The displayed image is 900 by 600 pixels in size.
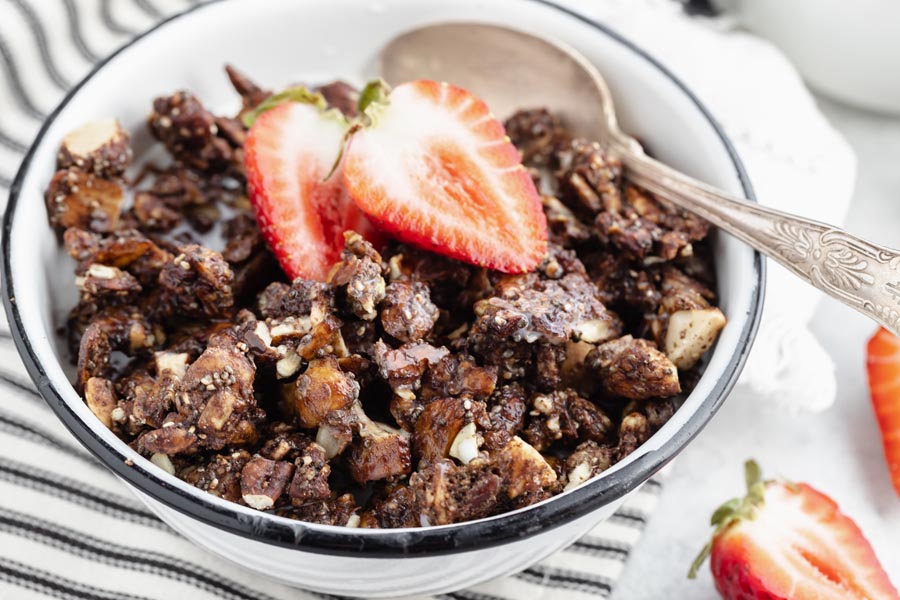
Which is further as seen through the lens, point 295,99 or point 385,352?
point 295,99

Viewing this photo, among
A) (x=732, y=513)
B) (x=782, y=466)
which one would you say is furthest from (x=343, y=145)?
(x=782, y=466)

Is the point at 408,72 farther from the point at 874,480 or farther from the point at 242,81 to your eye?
the point at 874,480

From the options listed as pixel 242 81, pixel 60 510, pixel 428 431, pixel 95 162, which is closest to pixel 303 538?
pixel 428 431

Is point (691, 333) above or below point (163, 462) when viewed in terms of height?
above

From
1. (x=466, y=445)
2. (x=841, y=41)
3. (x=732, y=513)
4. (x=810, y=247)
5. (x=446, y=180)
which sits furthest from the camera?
(x=841, y=41)

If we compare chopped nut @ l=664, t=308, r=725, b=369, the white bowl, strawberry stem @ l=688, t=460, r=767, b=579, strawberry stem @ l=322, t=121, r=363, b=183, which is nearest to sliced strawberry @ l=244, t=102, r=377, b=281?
A: strawberry stem @ l=322, t=121, r=363, b=183

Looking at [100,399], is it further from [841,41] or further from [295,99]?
[841,41]

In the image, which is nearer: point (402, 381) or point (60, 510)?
point (402, 381)
